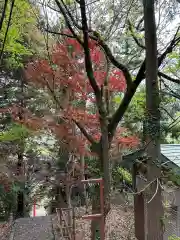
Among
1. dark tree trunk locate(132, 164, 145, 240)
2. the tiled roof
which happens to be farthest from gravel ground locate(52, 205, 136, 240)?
the tiled roof

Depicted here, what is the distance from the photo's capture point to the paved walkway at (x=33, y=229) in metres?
6.25

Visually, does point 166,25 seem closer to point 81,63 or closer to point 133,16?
point 133,16

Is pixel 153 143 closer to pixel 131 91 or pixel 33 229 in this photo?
pixel 131 91

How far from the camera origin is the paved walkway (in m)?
6.25

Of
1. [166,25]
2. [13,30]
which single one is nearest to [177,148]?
[166,25]

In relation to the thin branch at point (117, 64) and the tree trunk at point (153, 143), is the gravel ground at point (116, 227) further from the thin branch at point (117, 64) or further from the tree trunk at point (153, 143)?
the thin branch at point (117, 64)

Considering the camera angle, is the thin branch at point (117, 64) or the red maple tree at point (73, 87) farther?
the red maple tree at point (73, 87)

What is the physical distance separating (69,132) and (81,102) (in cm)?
88

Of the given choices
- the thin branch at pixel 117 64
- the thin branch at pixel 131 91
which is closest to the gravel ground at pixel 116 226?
the thin branch at pixel 131 91

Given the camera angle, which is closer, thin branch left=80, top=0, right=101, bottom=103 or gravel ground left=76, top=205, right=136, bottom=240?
thin branch left=80, top=0, right=101, bottom=103

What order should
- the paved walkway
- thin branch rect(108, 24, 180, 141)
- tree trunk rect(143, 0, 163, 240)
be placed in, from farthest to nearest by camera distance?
the paved walkway
thin branch rect(108, 24, 180, 141)
tree trunk rect(143, 0, 163, 240)

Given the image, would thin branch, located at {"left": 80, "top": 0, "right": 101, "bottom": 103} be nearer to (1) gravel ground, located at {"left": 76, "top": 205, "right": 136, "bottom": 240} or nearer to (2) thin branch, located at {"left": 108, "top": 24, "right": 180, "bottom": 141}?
(2) thin branch, located at {"left": 108, "top": 24, "right": 180, "bottom": 141}

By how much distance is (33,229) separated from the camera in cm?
677

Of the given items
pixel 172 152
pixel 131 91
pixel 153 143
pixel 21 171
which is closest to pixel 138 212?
pixel 172 152
